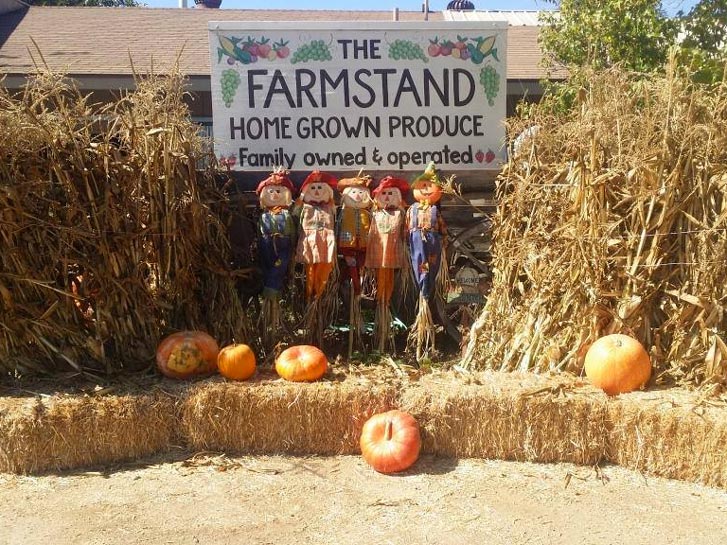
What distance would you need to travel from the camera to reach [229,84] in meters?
6.03

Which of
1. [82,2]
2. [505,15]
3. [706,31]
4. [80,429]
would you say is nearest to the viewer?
[80,429]

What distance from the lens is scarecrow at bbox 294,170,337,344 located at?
17.7 feet

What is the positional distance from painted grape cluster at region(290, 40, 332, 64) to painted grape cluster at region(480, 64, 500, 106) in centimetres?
131

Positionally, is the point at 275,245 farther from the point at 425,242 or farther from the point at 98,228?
the point at 98,228

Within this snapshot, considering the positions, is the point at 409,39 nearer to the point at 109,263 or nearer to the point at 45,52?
the point at 109,263

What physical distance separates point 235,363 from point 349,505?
129cm

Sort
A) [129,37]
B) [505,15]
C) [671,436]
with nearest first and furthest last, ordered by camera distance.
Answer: [671,436]
[129,37]
[505,15]

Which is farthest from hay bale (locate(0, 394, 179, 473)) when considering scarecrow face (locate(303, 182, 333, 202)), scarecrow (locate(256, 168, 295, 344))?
scarecrow face (locate(303, 182, 333, 202))

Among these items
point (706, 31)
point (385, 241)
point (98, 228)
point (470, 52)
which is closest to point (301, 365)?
point (385, 241)

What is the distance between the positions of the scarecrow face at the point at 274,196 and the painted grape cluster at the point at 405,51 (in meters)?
1.57

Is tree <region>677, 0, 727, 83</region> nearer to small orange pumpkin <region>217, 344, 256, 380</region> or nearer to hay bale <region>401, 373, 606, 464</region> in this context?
hay bale <region>401, 373, 606, 464</region>

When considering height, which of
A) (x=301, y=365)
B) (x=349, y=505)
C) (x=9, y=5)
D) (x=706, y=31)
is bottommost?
(x=349, y=505)

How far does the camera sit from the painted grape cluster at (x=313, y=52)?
19.7ft

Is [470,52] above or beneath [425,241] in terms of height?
above
